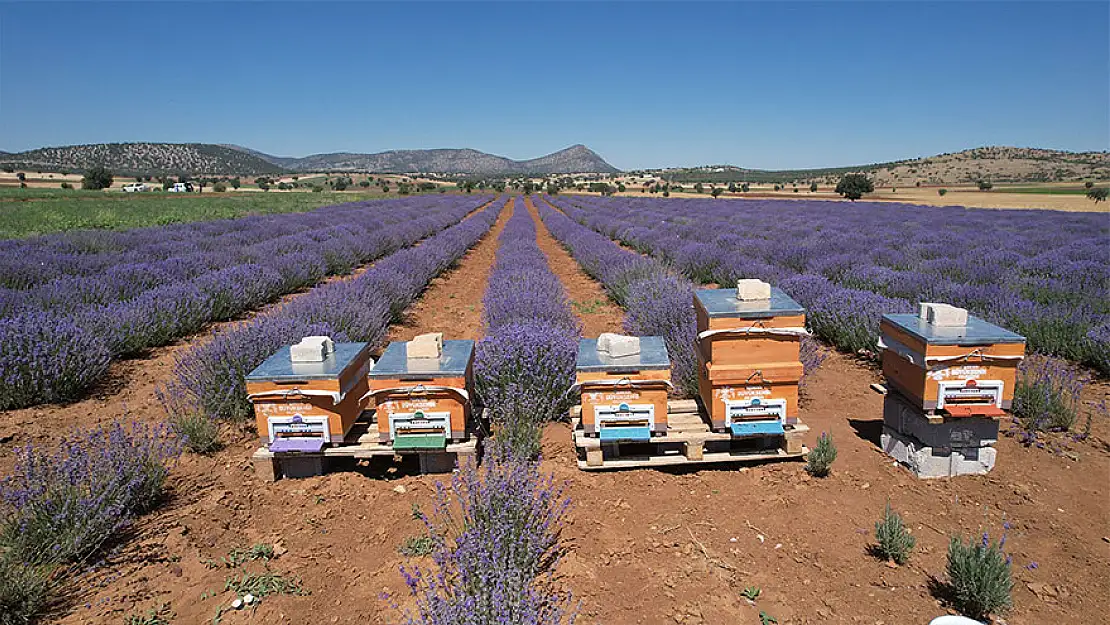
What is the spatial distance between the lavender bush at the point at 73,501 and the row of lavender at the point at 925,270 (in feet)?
24.6

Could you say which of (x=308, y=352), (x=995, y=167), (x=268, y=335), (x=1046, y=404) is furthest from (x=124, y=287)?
(x=995, y=167)

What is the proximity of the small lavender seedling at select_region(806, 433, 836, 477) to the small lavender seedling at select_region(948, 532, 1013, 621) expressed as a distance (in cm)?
129

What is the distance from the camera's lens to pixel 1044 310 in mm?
7363

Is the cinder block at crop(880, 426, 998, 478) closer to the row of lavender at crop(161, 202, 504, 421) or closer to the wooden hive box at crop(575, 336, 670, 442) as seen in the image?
the wooden hive box at crop(575, 336, 670, 442)

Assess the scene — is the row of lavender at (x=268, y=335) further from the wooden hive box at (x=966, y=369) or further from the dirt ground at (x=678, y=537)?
the wooden hive box at (x=966, y=369)

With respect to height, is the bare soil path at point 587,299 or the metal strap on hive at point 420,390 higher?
the metal strap on hive at point 420,390

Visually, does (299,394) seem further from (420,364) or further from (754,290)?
(754,290)

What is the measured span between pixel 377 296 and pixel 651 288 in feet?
13.2

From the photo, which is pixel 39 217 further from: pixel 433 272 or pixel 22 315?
pixel 22 315

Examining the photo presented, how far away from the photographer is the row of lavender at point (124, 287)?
18.7 ft

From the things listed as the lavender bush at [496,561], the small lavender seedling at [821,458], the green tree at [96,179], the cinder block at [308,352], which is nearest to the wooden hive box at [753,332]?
the small lavender seedling at [821,458]

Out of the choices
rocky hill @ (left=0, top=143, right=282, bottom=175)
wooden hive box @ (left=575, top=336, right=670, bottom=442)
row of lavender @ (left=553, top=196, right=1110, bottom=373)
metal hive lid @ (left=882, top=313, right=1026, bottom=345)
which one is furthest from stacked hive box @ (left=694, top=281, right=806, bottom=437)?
rocky hill @ (left=0, top=143, right=282, bottom=175)

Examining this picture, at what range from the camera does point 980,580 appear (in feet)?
9.18

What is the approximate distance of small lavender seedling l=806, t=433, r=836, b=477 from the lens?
4.21 m
